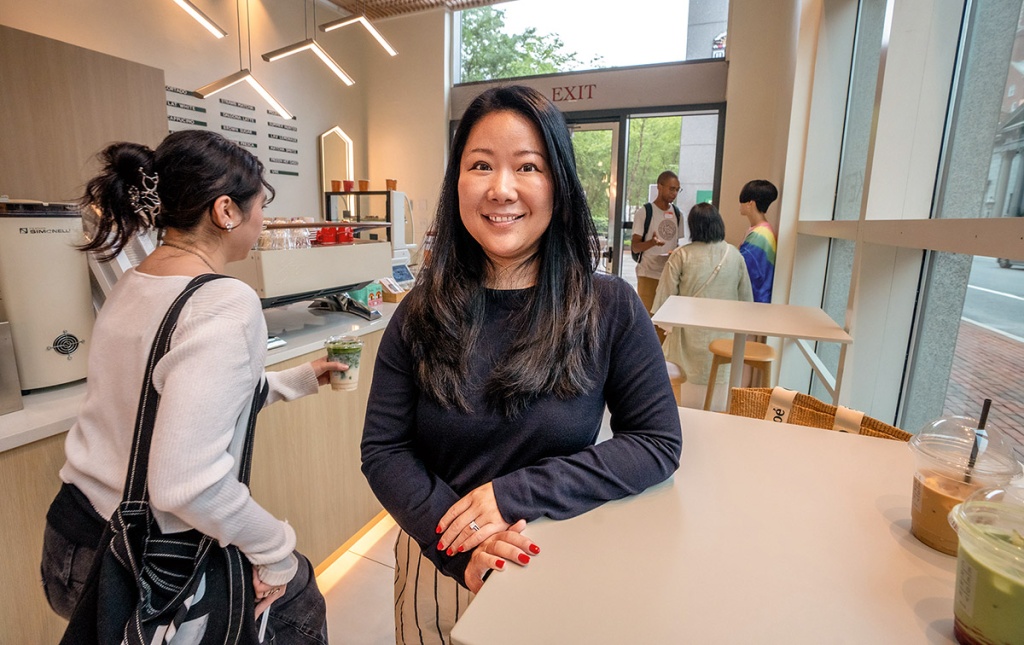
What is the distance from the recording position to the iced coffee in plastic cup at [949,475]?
A: 2.39ft

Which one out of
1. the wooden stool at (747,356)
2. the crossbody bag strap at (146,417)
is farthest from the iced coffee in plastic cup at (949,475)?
the wooden stool at (747,356)

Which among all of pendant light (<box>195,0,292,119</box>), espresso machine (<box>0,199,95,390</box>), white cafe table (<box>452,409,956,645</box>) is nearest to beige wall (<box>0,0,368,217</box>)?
pendant light (<box>195,0,292,119</box>)

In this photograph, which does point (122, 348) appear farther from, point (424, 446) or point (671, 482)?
point (671, 482)

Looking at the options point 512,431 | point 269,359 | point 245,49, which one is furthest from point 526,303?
point 245,49

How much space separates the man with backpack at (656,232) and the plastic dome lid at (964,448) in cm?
384

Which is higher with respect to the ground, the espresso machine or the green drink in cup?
the espresso machine

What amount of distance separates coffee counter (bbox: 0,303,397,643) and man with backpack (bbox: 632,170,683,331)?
2.83 m

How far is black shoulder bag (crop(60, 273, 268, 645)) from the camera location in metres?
0.89

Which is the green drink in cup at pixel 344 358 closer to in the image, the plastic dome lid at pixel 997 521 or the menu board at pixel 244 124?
the plastic dome lid at pixel 997 521

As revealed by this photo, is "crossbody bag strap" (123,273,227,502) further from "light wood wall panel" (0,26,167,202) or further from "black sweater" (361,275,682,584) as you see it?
"light wood wall panel" (0,26,167,202)

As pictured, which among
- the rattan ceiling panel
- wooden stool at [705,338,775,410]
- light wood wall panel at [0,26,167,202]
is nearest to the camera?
light wood wall panel at [0,26,167,202]

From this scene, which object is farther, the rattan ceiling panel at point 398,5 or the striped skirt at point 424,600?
the rattan ceiling panel at point 398,5

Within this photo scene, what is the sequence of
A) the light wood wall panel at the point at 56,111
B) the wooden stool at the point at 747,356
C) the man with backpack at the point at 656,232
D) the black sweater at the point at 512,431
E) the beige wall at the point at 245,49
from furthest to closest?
the man with backpack at the point at 656,232 → the beige wall at the point at 245,49 → the wooden stool at the point at 747,356 → the light wood wall panel at the point at 56,111 → the black sweater at the point at 512,431

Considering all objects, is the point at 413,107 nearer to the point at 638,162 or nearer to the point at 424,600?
the point at 638,162
